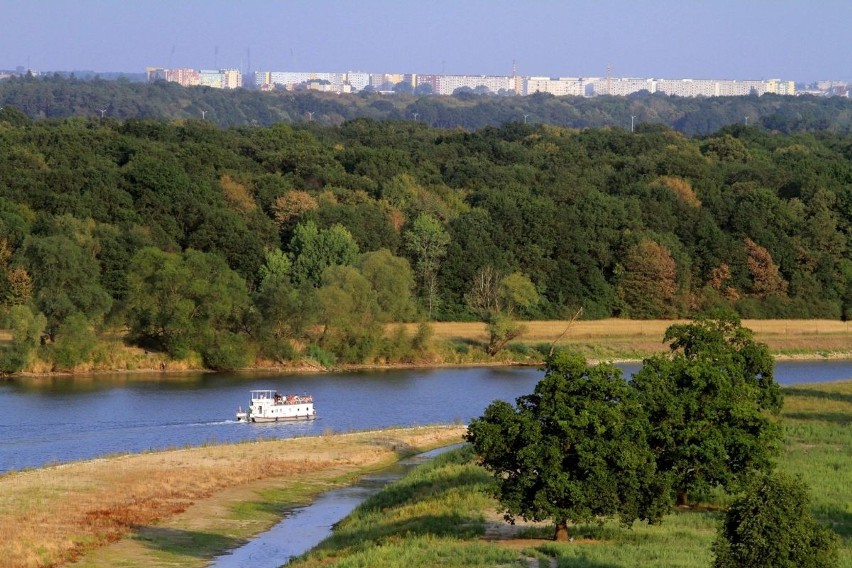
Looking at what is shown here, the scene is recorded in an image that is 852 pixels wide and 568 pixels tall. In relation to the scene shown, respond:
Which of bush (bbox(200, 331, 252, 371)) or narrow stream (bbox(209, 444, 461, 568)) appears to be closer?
narrow stream (bbox(209, 444, 461, 568))

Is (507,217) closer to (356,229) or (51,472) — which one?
(356,229)

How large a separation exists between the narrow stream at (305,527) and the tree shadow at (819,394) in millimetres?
15368

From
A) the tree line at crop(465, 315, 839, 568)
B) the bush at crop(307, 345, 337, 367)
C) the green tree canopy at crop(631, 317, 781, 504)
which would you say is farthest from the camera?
the bush at crop(307, 345, 337, 367)

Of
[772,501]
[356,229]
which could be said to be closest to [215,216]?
[356,229]

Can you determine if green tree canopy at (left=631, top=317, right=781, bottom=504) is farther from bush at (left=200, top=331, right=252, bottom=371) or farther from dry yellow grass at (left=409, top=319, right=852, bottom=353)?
dry yellow grass at (left=409, top=319, right=852, bottom=353)

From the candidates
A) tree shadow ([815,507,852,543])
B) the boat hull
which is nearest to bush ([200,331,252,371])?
the boat hull

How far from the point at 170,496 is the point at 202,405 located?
54.8 feet

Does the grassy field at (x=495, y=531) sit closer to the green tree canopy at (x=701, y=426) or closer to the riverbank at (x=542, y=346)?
the green tree canopy at (x=701, y=426)

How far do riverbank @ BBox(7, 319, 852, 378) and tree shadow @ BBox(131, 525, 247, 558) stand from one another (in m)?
27.7

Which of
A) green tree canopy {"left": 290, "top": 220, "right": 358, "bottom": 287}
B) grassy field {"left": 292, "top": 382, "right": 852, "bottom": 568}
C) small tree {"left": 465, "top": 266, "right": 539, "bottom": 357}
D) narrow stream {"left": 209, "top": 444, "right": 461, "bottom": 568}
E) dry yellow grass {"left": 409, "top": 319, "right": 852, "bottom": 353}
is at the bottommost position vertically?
narrow stream {"left": 209, "top": 444, "right": 461, "bottom": 568}

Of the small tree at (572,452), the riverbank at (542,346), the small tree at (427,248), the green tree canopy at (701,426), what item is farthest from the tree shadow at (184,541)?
the small tree at (427,248)

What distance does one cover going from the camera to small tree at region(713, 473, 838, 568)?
1612cm

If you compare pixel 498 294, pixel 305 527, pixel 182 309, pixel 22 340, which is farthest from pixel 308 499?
pixel 498 294

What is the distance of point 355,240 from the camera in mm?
71750
